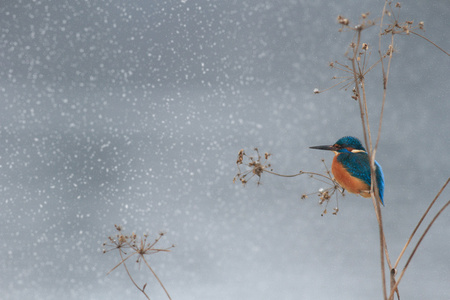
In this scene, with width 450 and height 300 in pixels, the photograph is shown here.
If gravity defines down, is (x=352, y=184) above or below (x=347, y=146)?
below

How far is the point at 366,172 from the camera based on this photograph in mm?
709

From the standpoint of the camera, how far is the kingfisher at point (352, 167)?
2.24ft

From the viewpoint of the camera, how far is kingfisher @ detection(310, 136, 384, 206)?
0.68 metres

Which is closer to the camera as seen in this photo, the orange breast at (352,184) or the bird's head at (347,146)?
the orange breast at (352,184)

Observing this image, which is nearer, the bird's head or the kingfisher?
the kingfisher

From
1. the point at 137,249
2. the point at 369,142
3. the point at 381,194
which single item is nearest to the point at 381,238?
the point at 369,142

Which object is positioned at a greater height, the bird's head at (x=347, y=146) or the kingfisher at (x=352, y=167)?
the bird's head at (x=347, y=146)

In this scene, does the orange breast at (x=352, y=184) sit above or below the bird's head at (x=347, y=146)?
below

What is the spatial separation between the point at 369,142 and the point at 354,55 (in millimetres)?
114

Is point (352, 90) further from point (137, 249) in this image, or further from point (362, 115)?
point (137, 249)

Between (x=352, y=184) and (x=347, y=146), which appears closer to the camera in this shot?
(x=352, y=184)

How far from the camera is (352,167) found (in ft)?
2.32

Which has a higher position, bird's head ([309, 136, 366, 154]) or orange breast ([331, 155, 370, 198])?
bird's head ([309, 136, 366, 154])

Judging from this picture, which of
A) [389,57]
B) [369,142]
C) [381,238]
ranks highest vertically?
[389,57]
